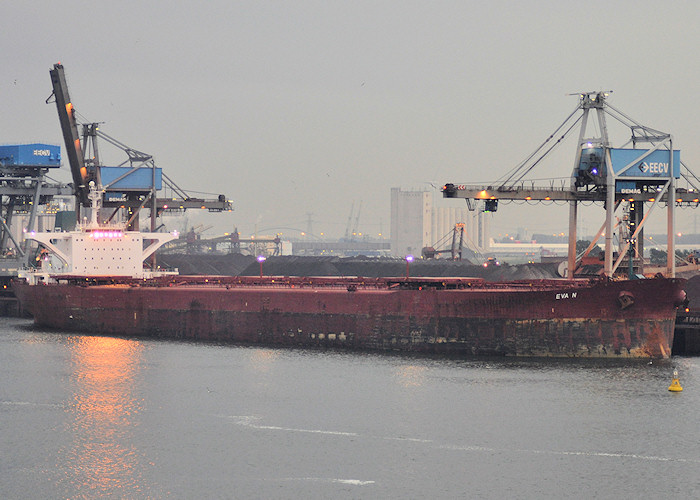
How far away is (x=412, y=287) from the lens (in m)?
43.0

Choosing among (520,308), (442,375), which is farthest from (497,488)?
(520,308)

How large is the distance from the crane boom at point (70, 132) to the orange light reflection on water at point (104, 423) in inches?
1221

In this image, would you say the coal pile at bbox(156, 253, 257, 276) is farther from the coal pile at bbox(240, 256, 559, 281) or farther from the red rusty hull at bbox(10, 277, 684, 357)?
the red rusty hull at bbox(10, 277, 684, 357)

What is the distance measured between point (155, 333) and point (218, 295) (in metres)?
4.40

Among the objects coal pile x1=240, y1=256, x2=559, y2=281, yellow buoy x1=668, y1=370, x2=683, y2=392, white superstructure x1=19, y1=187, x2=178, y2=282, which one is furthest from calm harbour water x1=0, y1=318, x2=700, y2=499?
coal pile x1=240, y1=256, x2=559, y2=281

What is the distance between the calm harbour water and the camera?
955 inches

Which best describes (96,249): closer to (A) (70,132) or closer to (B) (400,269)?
(A) (70,132)

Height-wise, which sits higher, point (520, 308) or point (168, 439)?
point (520, 308)

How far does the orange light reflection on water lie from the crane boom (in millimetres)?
31021

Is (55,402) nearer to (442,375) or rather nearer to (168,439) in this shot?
(168,439)

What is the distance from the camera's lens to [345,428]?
29.1 m

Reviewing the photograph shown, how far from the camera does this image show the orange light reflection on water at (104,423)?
24.6 meters

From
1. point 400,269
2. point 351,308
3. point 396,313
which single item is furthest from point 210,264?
point 396,313

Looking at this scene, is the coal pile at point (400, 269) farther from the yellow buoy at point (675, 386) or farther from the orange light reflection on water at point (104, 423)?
the yellow buoy at point (675, 386)
